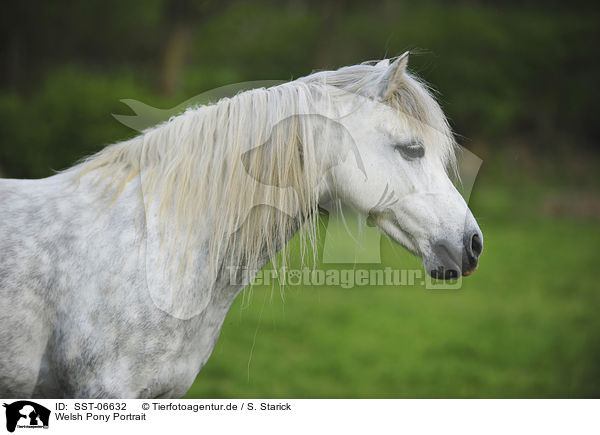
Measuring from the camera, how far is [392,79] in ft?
5.55

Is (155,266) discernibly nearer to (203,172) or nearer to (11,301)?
(203,172)

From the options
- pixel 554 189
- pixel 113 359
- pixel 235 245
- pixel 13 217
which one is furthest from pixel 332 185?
pixel 554 189

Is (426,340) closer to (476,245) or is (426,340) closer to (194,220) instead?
(476,245)

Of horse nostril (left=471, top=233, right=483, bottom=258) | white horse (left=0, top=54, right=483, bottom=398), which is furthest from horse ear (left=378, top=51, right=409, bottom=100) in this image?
horse nostril (left=471, top=233, right=483, bottom=258)

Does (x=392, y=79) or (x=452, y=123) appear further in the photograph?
Result: (x=452, y=123)
